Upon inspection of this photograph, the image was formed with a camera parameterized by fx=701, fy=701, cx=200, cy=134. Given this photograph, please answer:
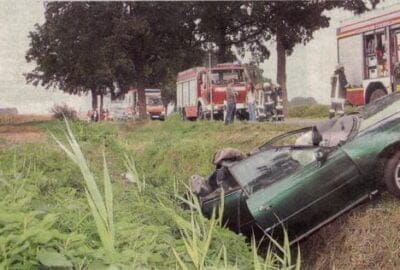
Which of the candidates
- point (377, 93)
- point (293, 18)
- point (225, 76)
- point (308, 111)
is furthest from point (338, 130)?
point (308, 111)

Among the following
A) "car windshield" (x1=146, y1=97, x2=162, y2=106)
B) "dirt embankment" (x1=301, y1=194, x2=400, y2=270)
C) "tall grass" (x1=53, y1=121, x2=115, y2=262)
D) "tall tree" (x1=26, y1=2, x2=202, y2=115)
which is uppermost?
"tall tree" (x1=26, y1=2, x2=202, y2=115)

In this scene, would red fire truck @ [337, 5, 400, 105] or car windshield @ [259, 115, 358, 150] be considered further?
red fire truck @ [337, 5, 400, 105]

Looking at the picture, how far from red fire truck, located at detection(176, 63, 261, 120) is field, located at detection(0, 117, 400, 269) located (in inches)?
192

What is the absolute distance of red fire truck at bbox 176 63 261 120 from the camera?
23109 millimetres

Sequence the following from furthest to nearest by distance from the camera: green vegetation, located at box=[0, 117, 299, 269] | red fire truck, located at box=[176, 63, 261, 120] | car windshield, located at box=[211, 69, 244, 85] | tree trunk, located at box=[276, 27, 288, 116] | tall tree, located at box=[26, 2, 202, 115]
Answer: tall tree, located at box=[26, 2, 202, 115]
tree trunk, located at box=[276, 27, 288, 116]
car windshield, located at box=[211, 69, 244, 85]
red fire truck, located at box=[176, 63, 261, 120]
green vegetation, located at box=[0, 117, 299, 269]

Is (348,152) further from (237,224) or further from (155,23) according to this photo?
(155,23)

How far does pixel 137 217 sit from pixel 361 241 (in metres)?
3.31

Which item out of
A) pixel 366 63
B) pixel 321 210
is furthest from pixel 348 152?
pixel 366 63

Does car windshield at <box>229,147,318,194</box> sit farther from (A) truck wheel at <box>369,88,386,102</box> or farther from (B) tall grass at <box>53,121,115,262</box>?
(A) truck wheel at <box>369,88,386,102</box>

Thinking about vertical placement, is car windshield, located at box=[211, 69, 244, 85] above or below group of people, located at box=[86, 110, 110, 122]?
above

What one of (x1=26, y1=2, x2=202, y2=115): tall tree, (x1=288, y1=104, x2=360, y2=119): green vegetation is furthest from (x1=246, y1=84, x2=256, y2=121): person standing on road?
(x1=26, y1=2, x2=202, y2=115): tall tree

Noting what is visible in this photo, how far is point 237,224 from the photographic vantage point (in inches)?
260

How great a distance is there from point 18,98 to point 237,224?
11354 mm

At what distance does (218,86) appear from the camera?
24188 mm
